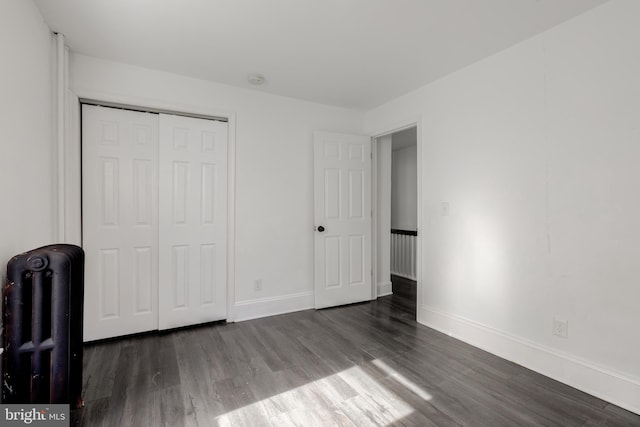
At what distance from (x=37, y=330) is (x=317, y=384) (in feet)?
5.28

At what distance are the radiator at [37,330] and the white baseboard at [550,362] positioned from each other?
2.90 metres

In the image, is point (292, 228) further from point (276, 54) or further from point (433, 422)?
point (433, 422)

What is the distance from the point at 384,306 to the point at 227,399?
7.61 ft

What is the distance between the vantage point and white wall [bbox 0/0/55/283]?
155 cm

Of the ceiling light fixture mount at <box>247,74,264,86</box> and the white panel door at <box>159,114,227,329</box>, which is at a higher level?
the ceiling light fixture mount at <box>247,74,264,86</box>

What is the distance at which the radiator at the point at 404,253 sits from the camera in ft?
16.5

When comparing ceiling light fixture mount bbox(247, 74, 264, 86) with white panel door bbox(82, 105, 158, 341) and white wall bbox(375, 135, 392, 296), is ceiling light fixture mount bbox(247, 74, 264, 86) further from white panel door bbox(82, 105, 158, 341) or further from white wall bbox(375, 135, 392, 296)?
white wall bbox(375, 135, 392, 296)

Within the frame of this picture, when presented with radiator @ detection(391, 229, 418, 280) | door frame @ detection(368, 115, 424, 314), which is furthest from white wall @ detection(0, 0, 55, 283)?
radiator @ detection(391, 229, 418, 280)

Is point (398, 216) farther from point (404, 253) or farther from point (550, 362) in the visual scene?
point (550, 362)

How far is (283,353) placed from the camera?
247 cm

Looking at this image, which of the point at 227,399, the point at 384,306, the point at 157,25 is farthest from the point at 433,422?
the point at 157,25

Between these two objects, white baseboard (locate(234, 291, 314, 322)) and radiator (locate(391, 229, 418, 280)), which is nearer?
white baseboard (locate(234, 291, 314, 322))

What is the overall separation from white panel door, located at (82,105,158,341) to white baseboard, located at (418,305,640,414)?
295 cm

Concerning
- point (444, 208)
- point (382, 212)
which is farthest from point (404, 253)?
point (444, 208)
